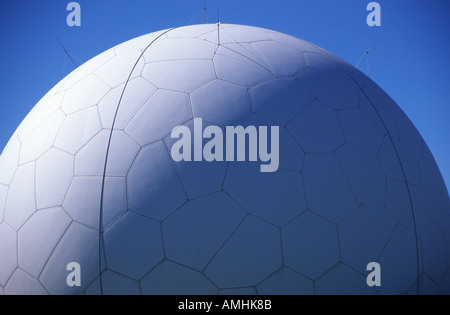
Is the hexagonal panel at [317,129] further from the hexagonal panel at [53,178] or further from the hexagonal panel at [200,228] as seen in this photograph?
the hexagonal panel at [53,178]

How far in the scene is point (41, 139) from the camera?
15.5 ft

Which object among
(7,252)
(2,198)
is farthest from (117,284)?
(2,198)

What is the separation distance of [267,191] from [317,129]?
94cm

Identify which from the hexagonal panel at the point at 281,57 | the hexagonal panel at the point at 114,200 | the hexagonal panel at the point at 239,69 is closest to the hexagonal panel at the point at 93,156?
the hexagonal panel at the point at 114,200

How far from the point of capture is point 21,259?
167 inches

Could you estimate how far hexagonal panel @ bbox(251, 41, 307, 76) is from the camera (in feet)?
15.5

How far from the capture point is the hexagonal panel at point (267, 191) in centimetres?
376

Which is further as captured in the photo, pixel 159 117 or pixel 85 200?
pixel 159 117

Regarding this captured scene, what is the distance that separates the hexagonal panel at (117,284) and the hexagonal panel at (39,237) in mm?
671

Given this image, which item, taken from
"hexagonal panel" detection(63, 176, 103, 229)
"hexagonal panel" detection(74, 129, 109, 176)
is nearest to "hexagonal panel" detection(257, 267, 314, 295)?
"hexagonal panel" detection(63, 176, 103, 229)

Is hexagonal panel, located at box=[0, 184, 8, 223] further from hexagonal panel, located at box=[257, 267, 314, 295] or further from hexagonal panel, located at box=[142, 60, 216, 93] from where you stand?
hexagonal panel, located at box=[257, 267, 314, 295]

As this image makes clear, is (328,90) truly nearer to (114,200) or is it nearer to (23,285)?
(114,200)
